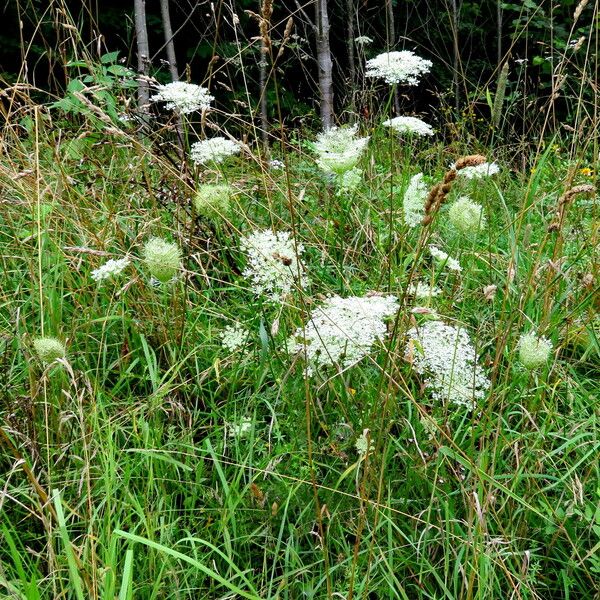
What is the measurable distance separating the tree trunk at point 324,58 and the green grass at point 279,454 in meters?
2.34

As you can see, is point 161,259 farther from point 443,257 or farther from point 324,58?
point 324,58

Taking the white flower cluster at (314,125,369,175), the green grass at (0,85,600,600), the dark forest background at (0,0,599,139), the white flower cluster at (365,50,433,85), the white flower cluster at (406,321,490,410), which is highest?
the white flower cluster at (365,50,433,85)

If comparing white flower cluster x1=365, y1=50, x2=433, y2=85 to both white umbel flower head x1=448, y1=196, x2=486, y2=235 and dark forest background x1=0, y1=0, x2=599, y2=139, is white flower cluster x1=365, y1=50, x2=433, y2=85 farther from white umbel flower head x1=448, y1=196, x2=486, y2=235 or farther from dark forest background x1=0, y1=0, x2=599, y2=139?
dark forest background x1=0, y1=0, x2=599, y2=139

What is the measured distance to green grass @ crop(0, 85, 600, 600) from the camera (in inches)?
55.9

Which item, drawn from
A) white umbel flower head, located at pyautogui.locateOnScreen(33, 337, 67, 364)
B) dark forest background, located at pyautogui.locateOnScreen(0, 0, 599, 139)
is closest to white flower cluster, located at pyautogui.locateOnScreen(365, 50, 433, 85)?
white umbel flower head, located at pyautogui.locateOnScreen(33, 337, 67, 364)

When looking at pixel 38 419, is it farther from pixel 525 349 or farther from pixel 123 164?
pixel 123 164

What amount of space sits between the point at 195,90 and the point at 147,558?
1501mm

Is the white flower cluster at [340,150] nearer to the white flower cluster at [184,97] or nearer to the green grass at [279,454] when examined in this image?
the green grass at [279,454]

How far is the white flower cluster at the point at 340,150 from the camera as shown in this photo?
74.0 inches

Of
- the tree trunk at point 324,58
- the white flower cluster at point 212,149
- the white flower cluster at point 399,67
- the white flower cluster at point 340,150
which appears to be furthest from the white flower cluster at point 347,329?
the tree trunk at point 324,58

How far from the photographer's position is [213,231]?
254cm

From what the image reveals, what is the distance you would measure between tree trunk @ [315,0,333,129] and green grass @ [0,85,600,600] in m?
2.34

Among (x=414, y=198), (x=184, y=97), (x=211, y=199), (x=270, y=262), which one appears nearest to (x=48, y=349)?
(x=270, y=262)

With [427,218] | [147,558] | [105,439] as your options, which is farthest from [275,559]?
[427,218]
